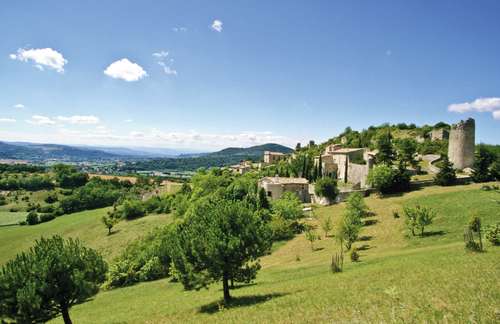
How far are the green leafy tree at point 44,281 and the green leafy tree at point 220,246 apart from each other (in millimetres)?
5258

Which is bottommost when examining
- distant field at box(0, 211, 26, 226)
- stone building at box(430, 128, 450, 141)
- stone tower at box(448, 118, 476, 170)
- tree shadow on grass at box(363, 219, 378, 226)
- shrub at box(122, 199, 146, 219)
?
distant field at box(0, 211, 26, 226)

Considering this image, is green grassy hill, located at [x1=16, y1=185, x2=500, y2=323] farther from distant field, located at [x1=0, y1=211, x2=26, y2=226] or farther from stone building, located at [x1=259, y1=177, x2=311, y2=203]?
distant field, located at [x1=0, y1=211, x2=26, y2=226]

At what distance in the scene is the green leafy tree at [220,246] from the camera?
53.5 ft

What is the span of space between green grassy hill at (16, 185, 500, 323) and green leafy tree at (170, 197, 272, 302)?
2047 millimetres

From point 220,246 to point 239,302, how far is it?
4.13 meters

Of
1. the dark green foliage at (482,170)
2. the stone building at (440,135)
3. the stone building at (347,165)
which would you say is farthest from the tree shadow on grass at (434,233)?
the stone building at (440,135)

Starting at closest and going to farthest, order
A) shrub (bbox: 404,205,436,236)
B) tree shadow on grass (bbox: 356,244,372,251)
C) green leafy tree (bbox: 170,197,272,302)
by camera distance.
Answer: green leafy tree (bbox: 170,197,272,302)
shrub (bbox: 404,205,436,236)
tree shadow on grass (bbox: 356,244,372,251)

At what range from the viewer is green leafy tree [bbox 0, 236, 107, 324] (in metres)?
13.6

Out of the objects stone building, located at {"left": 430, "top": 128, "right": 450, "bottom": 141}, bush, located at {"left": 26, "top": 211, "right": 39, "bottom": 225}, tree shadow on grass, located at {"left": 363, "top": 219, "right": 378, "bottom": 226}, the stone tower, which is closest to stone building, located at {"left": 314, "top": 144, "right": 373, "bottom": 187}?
the stone tower

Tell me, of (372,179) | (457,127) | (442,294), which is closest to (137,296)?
(442,294)

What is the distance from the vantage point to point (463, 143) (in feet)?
180

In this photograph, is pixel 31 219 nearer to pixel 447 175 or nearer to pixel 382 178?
pixel 382 178

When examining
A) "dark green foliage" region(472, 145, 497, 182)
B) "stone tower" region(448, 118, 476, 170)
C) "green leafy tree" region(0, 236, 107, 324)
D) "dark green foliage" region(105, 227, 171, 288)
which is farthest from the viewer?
"stone tower" region(448, 118, 476, 170)

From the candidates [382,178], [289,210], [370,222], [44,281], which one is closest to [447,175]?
[382,178]
